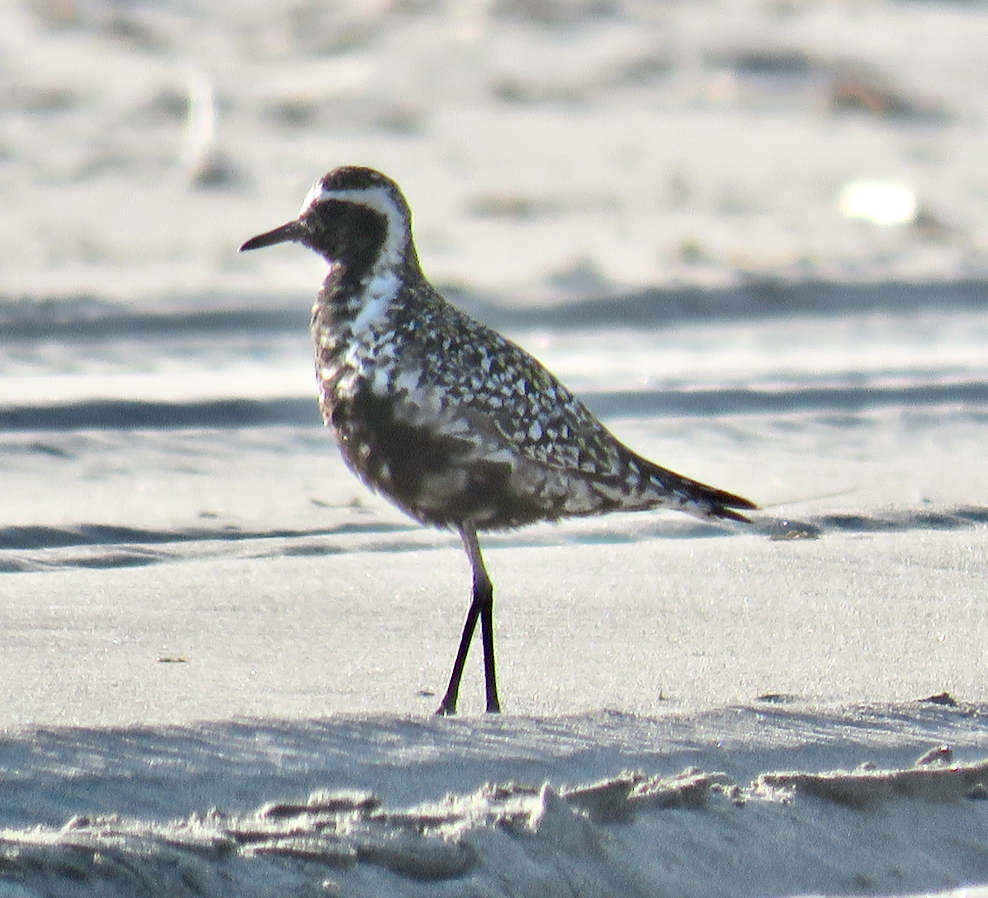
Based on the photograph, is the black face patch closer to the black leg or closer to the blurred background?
the black leg

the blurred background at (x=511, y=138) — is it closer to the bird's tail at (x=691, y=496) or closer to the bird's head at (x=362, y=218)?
the bird's head at (x=362, y=218)

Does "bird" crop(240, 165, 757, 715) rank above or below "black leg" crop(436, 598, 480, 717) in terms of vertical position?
above

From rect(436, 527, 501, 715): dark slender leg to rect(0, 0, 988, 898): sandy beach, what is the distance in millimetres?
83

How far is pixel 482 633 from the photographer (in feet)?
14.4

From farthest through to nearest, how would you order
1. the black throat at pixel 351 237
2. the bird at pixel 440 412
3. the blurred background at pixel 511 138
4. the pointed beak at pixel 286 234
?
the blurred background at pixel 511 138 < the pointed beak at pixel 286 234 < the black throat at pixel 351 237 < the bird at pixel 440 412

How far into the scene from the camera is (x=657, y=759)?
12.0ft

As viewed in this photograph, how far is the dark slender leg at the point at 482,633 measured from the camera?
4.16 meters

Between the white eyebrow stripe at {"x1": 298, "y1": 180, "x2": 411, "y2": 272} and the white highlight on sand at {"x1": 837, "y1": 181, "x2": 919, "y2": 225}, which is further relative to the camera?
the white highlight on sand at {"x1": 837, "y1": 181, "x2": 919, "y2": 225}

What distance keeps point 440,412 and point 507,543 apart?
1625mm

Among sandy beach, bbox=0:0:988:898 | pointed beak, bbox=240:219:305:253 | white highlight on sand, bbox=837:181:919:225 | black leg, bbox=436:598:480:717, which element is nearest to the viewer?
sandy beach, bbox=0:0:988:898

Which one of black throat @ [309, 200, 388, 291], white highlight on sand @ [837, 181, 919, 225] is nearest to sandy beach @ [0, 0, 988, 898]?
white highlight on sand @ [837, 181, 919, 225]

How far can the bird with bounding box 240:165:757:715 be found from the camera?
4.38 meters

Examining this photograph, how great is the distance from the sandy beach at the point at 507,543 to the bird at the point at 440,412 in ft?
1.28

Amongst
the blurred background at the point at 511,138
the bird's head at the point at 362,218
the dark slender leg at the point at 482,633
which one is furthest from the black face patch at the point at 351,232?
the blurred background at the point at 511,138
